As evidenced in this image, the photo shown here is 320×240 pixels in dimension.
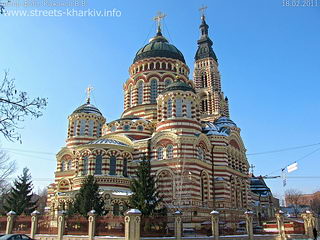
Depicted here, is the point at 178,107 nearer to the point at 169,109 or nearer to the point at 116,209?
the point at 169,109

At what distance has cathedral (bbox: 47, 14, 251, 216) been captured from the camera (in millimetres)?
29672

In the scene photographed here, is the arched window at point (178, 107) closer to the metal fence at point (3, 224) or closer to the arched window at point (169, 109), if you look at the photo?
the arched window at point (169, 109)

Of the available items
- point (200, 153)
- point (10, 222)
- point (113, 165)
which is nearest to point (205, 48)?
point (200, 153)

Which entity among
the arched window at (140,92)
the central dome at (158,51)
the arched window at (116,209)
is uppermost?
the central dome at (158,51)

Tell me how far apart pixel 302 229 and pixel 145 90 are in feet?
80.0

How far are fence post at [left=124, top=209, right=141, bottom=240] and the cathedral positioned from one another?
9.73m

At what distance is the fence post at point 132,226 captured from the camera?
18.0 m

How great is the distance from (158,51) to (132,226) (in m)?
29.1

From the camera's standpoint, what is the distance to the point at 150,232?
62.9 ft

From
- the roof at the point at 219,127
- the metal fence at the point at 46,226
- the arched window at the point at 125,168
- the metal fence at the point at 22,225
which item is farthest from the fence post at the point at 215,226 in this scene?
the roof at the point at 219,127

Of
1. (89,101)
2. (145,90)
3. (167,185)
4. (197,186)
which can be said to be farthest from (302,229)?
(89,101)

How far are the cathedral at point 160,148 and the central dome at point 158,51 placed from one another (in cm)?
13

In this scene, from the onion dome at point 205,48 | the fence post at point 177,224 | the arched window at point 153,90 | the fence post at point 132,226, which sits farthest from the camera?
the onion dome at point 205,48

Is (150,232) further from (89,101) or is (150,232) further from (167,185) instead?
(89,101)
